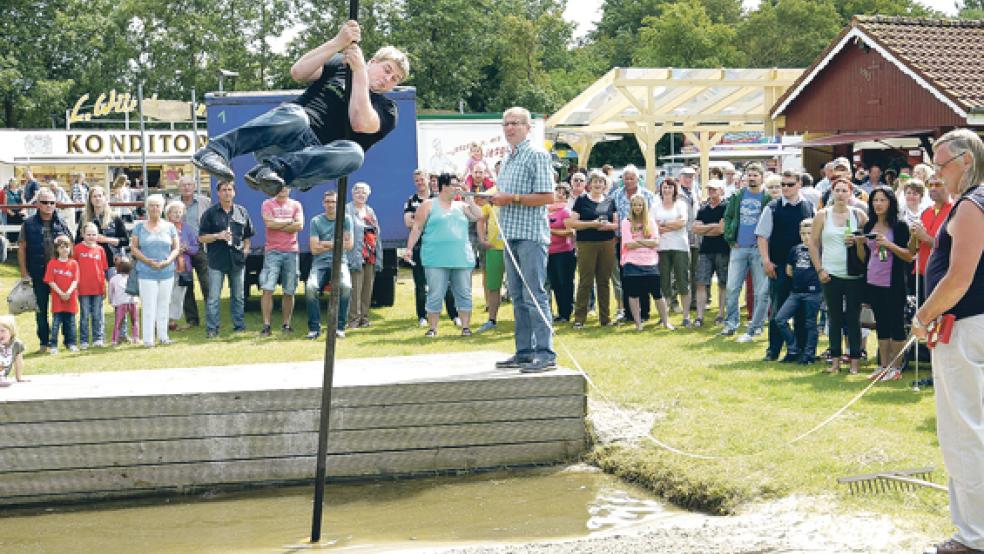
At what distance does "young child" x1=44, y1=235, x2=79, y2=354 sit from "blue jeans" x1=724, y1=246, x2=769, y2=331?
7.64 m

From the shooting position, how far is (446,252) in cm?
1432

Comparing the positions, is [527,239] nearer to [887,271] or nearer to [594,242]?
[887,271]

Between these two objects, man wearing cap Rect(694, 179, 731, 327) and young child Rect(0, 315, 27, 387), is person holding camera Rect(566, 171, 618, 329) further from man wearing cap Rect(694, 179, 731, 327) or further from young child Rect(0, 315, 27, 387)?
young child Rect(0, 315, 27, 387)

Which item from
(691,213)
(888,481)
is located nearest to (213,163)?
(888,481)

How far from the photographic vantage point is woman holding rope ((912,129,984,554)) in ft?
17.8

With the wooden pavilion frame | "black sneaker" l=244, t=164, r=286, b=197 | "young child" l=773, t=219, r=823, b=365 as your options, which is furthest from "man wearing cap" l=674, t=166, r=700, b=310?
"black sneaker" l=244, t=164, r=286, b=197

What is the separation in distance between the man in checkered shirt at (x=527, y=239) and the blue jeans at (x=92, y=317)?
7054mm

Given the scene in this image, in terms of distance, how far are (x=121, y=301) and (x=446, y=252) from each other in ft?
13.6

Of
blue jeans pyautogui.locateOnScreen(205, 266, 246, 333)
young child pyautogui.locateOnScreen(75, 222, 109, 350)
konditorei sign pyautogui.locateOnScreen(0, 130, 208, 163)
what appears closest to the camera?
young child pyautogui.locateOnScreen(75, 222, 109, 350)

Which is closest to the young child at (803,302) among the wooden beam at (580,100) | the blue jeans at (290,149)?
the blue jeans at (290,149)

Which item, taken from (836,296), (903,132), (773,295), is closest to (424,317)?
(773,295)

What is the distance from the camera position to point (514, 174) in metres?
9.18

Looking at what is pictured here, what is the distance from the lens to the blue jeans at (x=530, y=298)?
29.6 ft

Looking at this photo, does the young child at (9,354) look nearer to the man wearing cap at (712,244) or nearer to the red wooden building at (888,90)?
the man wearing cap at (712,244)
